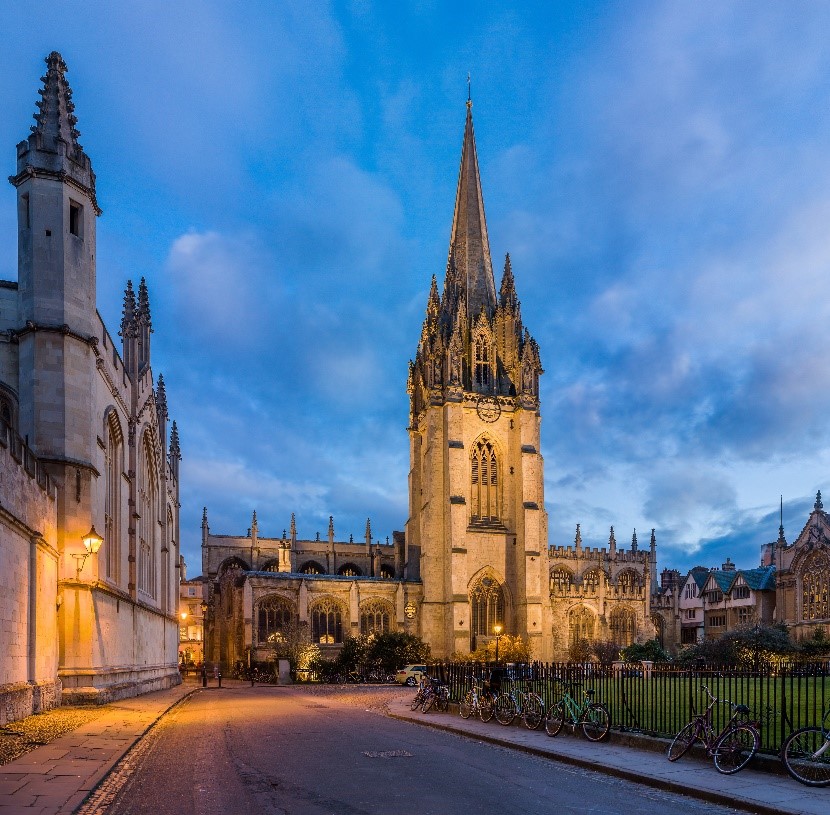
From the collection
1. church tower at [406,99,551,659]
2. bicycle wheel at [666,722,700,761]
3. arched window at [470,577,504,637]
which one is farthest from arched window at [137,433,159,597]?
arched window at [470,577,504,637]

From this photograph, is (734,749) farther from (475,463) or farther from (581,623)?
(581,623)

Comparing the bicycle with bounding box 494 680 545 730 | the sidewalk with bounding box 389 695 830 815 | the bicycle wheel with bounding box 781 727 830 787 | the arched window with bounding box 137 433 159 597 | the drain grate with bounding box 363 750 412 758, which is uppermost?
the arched window with bounding box 137 433 159 597

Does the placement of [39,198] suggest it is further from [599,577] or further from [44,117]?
[599,577]

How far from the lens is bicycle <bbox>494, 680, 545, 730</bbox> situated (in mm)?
17422

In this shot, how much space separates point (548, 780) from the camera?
1158 centimetres

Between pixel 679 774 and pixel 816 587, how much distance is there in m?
58.1

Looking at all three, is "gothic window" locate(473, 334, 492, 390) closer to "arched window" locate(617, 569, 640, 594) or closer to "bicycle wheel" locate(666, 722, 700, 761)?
"arched window" locate(617, 569, 640, 594)

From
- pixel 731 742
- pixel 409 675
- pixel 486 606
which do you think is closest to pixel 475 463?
pixel 486 606

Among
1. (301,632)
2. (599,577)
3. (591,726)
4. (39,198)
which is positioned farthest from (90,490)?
(599,577)

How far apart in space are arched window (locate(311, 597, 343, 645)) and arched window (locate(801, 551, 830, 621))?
35.1m

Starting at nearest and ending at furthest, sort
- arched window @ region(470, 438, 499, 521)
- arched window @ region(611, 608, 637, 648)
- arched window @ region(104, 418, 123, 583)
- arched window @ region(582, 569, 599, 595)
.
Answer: arched window @ region(104, 418, 123, 583)
arched window @ region(470, 438, 499, 521)
arched window @ region(582, 569, 599, 595)
arched window @ region(611, 608, 637, 648)

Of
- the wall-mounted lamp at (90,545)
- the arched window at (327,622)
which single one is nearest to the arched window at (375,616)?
the arched window at (327,622)

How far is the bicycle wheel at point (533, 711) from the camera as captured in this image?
1731cm

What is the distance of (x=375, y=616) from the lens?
61.5m
